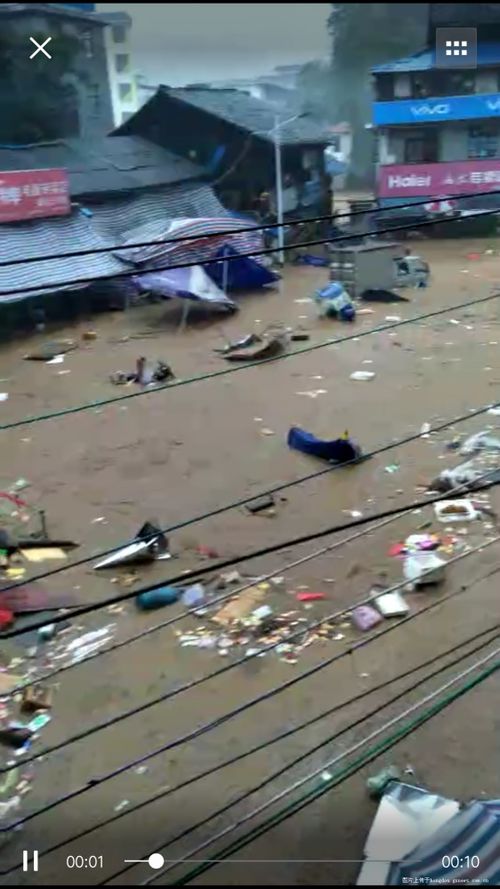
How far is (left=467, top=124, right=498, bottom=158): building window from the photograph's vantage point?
54.7 feet

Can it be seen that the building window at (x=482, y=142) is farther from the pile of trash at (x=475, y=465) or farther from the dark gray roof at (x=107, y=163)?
the pile of trash at (x=475, y=465)

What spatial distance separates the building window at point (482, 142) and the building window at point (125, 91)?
716 cm

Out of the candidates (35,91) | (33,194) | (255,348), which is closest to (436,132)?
(35,91)

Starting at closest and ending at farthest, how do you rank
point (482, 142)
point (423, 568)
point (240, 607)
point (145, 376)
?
point (240, 607) → point (423, 568) → point (145, 376) → point (482, 142)

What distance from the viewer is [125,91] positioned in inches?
661

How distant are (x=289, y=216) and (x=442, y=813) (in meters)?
15.5

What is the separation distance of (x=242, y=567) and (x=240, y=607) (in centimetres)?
52

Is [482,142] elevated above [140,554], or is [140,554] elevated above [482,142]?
[482,142]

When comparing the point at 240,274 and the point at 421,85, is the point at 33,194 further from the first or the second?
the point at 421,85

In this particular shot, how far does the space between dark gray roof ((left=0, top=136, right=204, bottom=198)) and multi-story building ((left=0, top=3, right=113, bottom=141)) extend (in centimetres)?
57

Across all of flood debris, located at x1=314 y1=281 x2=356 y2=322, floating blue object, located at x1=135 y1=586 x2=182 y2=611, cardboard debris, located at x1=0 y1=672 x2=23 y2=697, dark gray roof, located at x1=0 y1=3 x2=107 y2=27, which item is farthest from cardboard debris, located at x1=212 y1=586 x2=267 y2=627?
dark gray roof, located at x1=0 y1=3 x2=107 y2=27

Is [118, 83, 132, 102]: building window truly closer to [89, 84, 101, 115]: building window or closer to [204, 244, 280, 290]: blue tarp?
[89, 84, 101, 115]: building window

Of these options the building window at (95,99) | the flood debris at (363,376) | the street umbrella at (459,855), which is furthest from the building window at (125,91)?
the street umbrella at (459,855)

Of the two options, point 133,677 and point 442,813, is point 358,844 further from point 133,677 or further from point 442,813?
point 133,677
